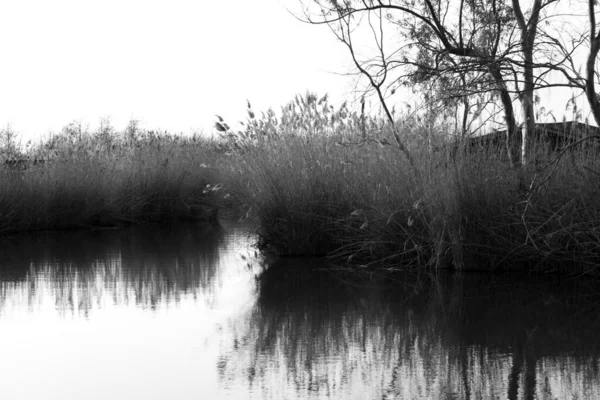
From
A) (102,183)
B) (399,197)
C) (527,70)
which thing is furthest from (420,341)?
(102,183)

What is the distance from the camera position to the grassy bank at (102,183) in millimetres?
12594

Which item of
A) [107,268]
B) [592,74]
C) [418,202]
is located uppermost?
[592,74]

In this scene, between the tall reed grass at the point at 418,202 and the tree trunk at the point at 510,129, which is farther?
the tree trunk at the point at 510,129

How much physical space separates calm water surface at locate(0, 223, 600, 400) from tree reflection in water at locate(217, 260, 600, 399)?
0.04 ft

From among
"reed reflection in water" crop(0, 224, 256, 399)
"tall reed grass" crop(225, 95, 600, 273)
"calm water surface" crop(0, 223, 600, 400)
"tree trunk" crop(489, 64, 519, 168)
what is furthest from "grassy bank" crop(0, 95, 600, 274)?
"reed reflection in water" crop(0, 224, 256, 399)

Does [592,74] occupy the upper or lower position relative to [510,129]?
upper

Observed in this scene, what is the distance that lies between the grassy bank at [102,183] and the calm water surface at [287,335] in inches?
190

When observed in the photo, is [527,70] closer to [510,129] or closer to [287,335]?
[510,129]

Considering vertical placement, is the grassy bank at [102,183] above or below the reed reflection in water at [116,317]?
above

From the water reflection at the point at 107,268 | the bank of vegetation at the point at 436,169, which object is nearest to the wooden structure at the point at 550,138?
the bank of vegetation at the point at 436,169

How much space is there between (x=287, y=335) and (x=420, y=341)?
0.76 meters

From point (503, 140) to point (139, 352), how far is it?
5309 mm

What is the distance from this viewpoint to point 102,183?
45.9 ft

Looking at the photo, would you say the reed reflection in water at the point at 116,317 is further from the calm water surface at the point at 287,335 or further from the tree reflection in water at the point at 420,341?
the tree reflection in water at the point at 420,341
